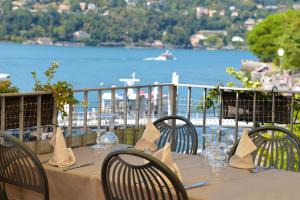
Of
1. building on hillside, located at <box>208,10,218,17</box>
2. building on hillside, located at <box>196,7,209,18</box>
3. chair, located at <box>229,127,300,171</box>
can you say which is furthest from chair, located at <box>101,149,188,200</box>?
building on hillside, located at <box>208,10,218,17</box>

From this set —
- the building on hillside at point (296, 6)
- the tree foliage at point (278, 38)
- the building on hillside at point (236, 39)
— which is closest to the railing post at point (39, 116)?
the building on hillside at point (236, 39)

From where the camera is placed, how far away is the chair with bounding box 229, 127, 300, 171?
3.85 metres

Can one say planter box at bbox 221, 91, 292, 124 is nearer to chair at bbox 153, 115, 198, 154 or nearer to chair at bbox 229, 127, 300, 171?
chair at bbox 153, 115, 198, 154

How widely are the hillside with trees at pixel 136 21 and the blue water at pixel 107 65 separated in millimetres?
2950

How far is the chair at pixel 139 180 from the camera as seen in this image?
277 centimetres

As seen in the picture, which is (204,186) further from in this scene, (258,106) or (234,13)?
(234,13)

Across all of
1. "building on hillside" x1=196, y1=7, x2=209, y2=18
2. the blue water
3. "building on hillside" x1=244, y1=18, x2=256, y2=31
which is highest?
"building on hillside" x1=244, y1=18, x2=256, y2=31

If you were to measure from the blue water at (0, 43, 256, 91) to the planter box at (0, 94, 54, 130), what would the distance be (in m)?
32.1

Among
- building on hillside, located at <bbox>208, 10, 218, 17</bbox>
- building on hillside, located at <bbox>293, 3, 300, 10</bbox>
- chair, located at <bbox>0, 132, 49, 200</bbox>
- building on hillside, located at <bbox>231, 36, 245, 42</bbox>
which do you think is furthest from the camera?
building on hillside, located at <bbox>293, 3, 300, 10</bbox>

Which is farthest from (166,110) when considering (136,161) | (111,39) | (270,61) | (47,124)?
(270,61)

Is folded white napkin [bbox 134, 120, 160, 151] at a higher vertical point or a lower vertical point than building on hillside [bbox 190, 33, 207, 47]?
lower

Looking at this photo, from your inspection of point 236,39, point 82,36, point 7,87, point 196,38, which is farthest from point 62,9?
point 236,39

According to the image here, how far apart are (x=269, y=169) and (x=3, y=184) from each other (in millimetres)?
1536

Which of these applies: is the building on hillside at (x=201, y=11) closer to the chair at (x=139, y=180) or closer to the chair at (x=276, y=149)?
the chair at (x=276, y=149)
